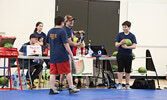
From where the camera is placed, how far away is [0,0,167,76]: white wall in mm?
9211

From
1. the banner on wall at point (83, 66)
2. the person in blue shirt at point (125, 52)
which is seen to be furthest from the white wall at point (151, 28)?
the banner on wall at point (83, 66)

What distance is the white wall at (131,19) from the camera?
921 cm

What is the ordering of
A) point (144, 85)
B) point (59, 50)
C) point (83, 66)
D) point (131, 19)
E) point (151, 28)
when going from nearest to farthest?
point (59, 50) < point (83, 66) < point (144, 85) < point (131, 19) < point (151, 28)

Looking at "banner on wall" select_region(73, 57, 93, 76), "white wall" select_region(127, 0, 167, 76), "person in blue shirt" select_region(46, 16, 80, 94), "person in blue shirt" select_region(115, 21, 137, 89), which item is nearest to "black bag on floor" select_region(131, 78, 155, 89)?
"person in blue shirt" select_region(115, 21, 137, 89)

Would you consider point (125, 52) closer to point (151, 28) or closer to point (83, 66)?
point (83, 66)

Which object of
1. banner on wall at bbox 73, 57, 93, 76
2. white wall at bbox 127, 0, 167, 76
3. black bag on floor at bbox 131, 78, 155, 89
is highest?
white wall at bbox 127, 0, 167, 76

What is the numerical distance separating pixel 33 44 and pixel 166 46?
5.06 metres

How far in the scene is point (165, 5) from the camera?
33.1 feet

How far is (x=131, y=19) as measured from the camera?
32.4 ft

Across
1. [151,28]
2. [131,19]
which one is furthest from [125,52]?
[151,28]

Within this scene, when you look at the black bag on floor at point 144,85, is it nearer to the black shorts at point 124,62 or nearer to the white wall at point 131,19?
the black shorts at point 124,62

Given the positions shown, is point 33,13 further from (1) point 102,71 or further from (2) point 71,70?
(2) point 71,70

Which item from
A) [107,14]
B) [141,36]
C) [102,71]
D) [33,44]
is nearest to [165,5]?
[141,36]

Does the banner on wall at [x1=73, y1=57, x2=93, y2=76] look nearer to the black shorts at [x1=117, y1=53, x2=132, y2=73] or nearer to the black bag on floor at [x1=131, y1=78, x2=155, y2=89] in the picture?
the black shorts at [x1=117, y1=53, x2=132, y2=73]
